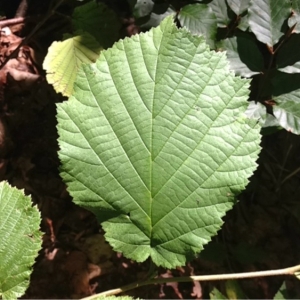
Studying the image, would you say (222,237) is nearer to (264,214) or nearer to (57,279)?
(264,214)

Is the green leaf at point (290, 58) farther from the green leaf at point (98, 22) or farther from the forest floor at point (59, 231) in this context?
the green leaf at point (98, 22)

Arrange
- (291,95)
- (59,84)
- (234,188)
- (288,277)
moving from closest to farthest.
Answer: (234,188), (291,95), (59,84), (288,277)

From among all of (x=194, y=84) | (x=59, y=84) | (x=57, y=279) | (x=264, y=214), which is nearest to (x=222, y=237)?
(x=264, y=214)

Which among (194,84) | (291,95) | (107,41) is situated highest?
(107,41)

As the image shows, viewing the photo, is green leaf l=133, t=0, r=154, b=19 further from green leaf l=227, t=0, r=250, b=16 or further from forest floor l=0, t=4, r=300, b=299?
forest floor l=0, t=4, r=300, b=299

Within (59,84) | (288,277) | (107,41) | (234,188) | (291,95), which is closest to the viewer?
(234,188)

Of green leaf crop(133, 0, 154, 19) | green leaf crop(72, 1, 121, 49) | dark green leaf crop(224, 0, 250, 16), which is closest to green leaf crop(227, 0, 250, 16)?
dark green leaf crop(224, 0, 250, 16)
